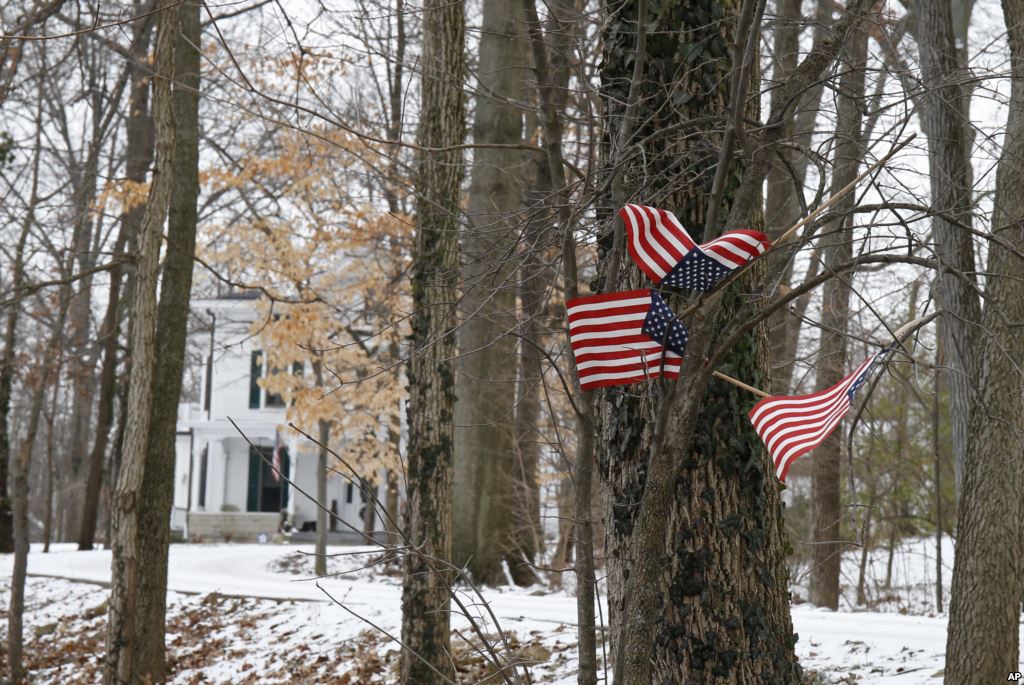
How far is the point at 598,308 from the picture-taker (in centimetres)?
419

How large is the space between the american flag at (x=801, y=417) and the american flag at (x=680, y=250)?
24.0 inches

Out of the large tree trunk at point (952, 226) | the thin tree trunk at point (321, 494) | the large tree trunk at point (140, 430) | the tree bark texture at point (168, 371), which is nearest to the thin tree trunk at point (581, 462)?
the large tree trunk at point (952, 226)

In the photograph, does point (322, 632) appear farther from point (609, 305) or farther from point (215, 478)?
point (215, 478)

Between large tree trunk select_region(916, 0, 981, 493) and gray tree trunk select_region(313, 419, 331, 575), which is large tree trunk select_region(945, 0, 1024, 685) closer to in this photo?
large tree trunk select_region(916, 0, 981, 493)

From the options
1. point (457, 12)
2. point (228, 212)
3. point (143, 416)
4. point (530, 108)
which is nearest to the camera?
point (530, 108)

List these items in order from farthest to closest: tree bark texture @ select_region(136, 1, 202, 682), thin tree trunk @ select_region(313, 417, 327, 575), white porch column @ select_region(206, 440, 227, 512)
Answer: white porch column @ select_region(206, 440, 227, 512), thin tree trunk @ select_region(313, 417, 327, 575), tree bark texture @ select_region(136, 1, 202, 682)

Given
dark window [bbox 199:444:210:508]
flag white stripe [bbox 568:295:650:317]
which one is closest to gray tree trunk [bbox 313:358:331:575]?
flag white stripe [bbox 568:295:650:317]

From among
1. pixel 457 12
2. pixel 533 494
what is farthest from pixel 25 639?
pixel 457 12

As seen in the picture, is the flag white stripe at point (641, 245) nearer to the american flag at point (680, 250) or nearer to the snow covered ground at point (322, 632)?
the american flag at point (680, 250)

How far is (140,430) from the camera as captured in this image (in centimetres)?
994

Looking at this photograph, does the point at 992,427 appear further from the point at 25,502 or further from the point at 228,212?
the point at 228,212

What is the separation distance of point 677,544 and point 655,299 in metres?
1.69

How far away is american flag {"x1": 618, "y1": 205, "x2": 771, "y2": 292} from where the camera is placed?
12.9 feet

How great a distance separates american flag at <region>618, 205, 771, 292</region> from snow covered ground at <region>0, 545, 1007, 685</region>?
2.20m
